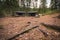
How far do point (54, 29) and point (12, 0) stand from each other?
4.22 m

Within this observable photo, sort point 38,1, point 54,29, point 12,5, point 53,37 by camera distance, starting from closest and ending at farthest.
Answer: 1. point 53,37
2. point 54,29
3. point 12,5
4. point 38,1

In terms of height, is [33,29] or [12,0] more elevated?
[12,0]

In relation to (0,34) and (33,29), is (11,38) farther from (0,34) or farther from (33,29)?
(33,29)

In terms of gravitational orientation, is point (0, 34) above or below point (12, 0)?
below

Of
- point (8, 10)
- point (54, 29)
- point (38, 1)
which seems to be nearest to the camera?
point (54, 29)

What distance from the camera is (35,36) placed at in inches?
122

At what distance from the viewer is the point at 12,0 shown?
23.9 ft

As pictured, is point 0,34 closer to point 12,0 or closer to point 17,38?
point 17,38

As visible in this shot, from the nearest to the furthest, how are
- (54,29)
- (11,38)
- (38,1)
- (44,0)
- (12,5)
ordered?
(11,38) → (54,29) → (12,5) → (44,0) → (38,1)

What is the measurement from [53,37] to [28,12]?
3908mm

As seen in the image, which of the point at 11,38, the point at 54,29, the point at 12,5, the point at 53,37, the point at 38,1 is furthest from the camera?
the point at 38,1

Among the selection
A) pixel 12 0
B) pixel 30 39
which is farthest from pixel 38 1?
pixel 30 39

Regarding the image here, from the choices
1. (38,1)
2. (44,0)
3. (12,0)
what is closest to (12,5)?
(12,0)

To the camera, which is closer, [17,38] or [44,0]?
[17,38]
